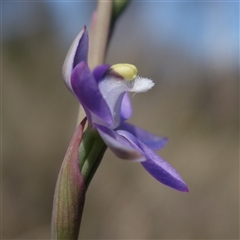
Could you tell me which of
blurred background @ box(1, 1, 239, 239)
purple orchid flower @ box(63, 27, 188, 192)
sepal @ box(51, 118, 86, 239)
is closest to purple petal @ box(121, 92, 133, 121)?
purple orchid flower @ box(63, 27, 188, 192)

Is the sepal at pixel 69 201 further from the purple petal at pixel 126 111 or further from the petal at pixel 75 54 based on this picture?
the purple petal at pixel 126 111

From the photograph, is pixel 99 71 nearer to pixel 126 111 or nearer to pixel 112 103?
pixel 112 103

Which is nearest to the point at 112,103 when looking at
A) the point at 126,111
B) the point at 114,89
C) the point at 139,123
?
the point at 114,89

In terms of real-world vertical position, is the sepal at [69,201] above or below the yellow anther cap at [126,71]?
below

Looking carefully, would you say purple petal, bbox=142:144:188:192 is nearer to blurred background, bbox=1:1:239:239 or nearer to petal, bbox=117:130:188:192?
petal, bbox=117:130:188:192

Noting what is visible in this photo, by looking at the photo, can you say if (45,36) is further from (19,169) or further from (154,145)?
(154,145)

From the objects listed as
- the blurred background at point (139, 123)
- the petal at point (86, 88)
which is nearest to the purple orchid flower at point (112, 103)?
the petal at point (86, 88)
